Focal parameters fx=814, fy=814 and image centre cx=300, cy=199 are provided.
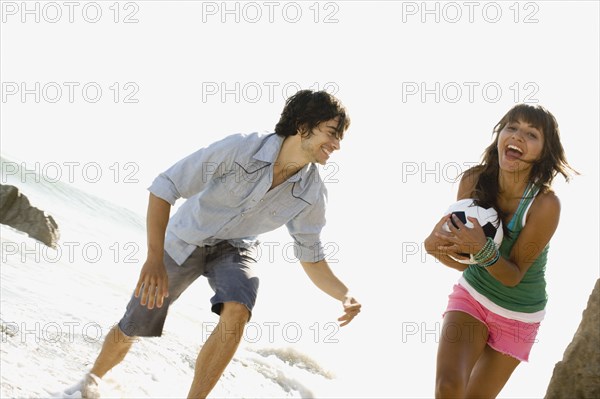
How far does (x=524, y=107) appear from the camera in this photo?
360cm

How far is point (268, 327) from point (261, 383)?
4.84 meters

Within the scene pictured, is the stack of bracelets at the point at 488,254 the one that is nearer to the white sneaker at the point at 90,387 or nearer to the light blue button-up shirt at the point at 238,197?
the light blue button-up shirt at the point at 238,197

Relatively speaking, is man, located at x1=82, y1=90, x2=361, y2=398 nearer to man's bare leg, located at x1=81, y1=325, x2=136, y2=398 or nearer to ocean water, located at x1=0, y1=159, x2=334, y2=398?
man's bare leg, located at x1=81, y1=325, x2=136, y2=398

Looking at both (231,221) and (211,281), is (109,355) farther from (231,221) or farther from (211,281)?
(231,221)

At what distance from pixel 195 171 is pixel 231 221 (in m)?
0.40

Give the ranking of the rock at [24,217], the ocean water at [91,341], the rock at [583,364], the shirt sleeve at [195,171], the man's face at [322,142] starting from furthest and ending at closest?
the rock at [24,217]
the ocean water at [91,341]
the man's face at [322,142]
the shirt sleeve at [195,171]
the rock at [583,364]

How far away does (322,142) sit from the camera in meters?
4.20

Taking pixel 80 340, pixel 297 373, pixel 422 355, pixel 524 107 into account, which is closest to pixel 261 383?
pixel 297 373

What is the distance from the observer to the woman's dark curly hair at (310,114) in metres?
4.22

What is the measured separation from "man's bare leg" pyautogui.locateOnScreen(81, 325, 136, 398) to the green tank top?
72.4 inches

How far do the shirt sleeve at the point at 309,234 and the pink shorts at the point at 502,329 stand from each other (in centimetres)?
107

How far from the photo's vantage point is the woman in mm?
3439

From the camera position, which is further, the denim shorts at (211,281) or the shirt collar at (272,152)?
the shirt collar at (272,152)

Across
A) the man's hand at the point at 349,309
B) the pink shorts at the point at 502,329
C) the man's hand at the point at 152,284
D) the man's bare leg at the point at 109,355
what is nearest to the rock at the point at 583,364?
the pink shorts at the point at 502,329
